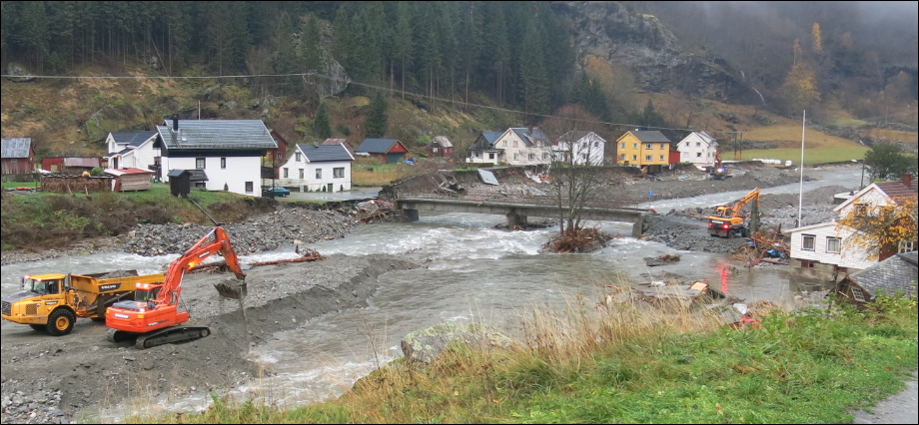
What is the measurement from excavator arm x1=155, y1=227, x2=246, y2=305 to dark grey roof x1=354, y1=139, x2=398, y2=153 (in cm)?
4629

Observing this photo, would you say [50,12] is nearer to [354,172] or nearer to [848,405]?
[354,172]

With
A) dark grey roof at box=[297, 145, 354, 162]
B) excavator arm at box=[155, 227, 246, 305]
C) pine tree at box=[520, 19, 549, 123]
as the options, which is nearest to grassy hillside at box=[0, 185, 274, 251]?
dark grey roof at box=[297, 145, 354, 162]

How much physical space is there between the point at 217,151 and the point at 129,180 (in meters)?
5.68

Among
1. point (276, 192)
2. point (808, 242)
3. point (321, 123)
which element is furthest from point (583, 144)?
point (808, 242)

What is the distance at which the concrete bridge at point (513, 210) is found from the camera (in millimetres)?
38344

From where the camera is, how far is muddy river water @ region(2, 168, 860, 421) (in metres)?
13.6

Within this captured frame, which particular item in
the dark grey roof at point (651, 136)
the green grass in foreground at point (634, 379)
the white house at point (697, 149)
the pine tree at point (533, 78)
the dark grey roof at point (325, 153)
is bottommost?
the green grass in foreground at point (634, 379)

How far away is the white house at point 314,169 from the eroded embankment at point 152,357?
88.5ft

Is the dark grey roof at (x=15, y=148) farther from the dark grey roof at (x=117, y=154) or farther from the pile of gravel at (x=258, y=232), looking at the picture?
the pile of gravel at (x=258, y=232)

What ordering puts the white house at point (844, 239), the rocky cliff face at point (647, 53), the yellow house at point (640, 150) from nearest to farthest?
1. the white house at point (844, 239)
2. the rocky cliff face at point (647, 53)
3. the yellow house at point (640, 150)

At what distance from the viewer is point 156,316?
48.5 feet

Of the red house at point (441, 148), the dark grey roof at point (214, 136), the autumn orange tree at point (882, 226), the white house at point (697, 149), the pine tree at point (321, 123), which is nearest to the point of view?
the autumn orange tree at point (882, 226)

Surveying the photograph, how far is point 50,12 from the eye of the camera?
4744 cm

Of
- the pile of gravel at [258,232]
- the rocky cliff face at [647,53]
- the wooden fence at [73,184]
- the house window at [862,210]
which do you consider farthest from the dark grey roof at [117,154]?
the house window at [862,210]
